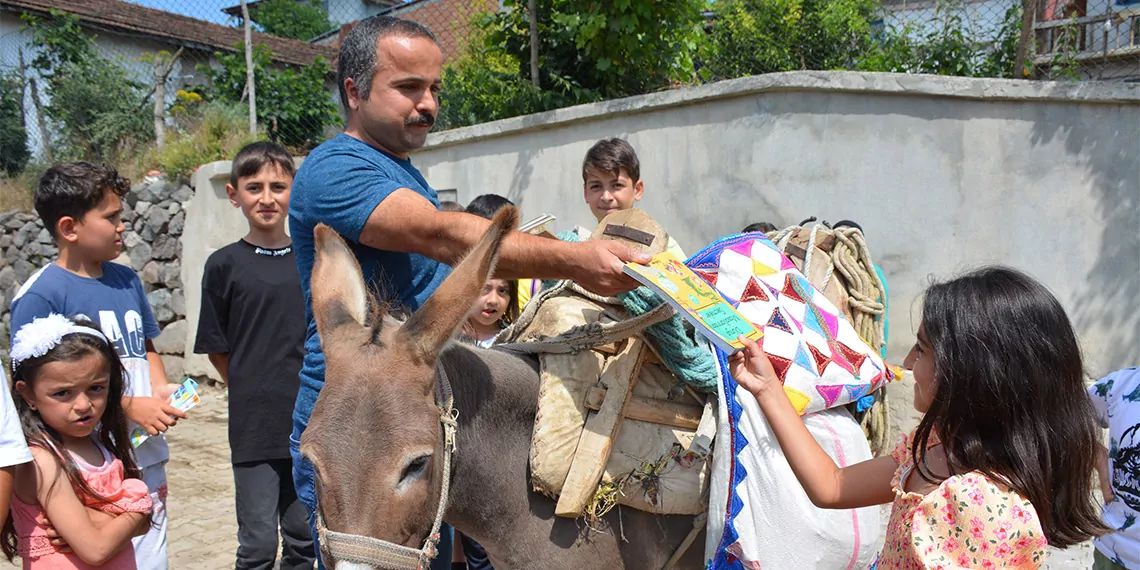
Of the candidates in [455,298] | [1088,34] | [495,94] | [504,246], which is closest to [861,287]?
[504,246]

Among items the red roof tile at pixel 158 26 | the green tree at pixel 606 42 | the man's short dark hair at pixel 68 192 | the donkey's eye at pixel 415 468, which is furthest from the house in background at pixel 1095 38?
the red roof tile at pixel 158 26

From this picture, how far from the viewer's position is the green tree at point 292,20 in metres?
27.0

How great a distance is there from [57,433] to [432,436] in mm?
1773

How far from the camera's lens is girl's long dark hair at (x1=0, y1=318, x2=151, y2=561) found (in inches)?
103

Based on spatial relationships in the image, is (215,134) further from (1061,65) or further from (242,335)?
(1061,65)

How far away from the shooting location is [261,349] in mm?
3752

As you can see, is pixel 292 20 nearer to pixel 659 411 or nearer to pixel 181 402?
pixel 181 402

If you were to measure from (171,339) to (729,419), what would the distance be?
9.25 metres

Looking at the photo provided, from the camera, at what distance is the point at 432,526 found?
1.84 m

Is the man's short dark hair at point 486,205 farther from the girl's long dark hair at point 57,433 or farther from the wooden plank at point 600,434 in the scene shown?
the wooden plank at point 600,434

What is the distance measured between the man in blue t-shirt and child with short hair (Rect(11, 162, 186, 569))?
1.11m

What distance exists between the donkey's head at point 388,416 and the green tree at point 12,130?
15.0 metres

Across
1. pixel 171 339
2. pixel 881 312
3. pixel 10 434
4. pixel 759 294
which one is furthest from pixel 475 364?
pixel 171 339

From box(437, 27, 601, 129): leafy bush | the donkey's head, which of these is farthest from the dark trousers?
box(437, 27, 601, 129): leafy bush
